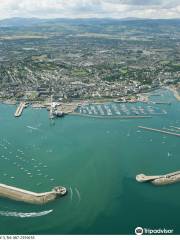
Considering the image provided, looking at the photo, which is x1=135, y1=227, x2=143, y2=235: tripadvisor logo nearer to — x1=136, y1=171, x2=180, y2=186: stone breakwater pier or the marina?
x1=136, y1=171, x2=180, y2=186: stone breakwater pier

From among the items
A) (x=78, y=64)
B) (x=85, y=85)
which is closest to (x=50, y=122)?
(x=85, y=85)

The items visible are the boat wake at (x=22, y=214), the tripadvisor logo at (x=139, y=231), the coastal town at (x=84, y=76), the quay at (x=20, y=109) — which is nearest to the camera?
the tripadvisor logo at (x=139, y=231)

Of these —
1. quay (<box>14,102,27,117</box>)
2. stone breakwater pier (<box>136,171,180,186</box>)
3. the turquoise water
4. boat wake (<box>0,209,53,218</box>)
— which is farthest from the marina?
boat wake (<box>0,209,53,218</box>)

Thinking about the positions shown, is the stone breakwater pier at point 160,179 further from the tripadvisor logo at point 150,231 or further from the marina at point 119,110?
the marina at point 119,110

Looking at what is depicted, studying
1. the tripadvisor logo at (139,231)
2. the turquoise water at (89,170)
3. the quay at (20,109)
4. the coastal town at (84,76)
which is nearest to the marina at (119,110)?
the turquoise water at (89,170)

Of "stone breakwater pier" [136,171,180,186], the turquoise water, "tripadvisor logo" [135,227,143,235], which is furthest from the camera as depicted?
"stone breakwater pier" [136,171,180,186]
